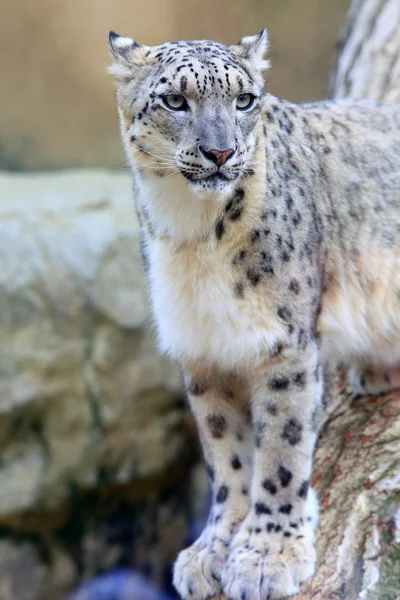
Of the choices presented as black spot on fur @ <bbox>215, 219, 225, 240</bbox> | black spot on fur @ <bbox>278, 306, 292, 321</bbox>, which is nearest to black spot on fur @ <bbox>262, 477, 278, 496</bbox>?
black spot on fur @ <bbox>278, 306, 292, 321</bbox>

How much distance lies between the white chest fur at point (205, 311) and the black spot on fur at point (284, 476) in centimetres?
38

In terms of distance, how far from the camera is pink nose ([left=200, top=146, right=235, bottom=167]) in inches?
99.4

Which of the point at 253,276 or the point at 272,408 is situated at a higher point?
the point at 253,276

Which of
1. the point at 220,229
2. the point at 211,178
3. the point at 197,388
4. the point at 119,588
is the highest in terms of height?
the point at 211,178

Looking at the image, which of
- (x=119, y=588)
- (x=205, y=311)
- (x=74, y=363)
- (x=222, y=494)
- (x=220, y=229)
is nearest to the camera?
(x=220, y=229)

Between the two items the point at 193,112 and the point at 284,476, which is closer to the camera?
the point at 193,112

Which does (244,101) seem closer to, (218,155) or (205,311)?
(218,155)

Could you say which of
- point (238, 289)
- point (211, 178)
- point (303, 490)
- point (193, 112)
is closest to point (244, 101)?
point (193, 112)

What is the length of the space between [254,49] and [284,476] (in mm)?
1459

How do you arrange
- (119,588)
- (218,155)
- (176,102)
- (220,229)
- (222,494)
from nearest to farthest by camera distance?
(218,155)
(176,102)
(220,229)
(222,494)
(119,588)

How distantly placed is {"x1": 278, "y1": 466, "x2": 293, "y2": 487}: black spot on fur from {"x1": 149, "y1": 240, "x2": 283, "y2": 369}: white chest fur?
1.26 ft

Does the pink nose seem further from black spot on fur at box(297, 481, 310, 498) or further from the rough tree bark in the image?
the rough tree bark

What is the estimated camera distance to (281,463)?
2855 millimetres

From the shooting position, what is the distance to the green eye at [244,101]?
2703mm
